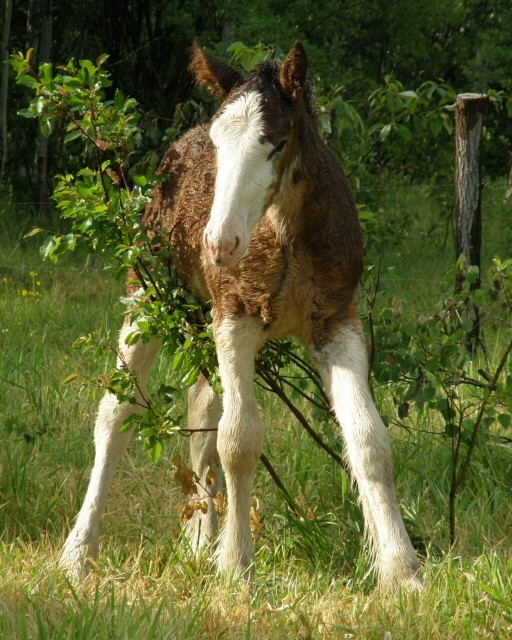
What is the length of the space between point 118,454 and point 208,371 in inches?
23.9

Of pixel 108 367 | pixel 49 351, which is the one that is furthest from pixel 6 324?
pixel 108 367

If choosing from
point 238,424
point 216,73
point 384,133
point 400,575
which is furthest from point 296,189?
point 400,575

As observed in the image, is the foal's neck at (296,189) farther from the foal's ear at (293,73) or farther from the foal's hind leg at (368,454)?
the foal's hind leg at (368,454)

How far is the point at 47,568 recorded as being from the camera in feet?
11.8

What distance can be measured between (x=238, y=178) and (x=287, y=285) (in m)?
0.51

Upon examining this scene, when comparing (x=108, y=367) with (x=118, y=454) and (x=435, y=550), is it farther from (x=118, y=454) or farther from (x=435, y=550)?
(x=435, y=550)

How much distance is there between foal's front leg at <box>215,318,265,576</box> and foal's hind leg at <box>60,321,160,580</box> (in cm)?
57

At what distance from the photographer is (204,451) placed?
4.56 metres

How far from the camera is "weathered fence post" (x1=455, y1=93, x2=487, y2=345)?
5.77 meters

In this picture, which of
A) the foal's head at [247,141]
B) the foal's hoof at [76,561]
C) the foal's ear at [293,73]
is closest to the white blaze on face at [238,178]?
the foal's head at [247,141]

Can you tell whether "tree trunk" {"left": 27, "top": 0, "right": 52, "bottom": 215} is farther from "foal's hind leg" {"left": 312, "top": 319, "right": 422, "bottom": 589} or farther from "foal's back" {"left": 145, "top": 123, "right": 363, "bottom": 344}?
"foal's hind leg" {"left": 312, "top": 319, "right": 422, "bottom": 589}

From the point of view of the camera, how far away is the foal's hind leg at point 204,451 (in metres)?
4.41

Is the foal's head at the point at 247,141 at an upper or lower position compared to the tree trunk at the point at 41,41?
lower

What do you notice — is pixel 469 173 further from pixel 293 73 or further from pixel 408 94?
pixel 293 73
